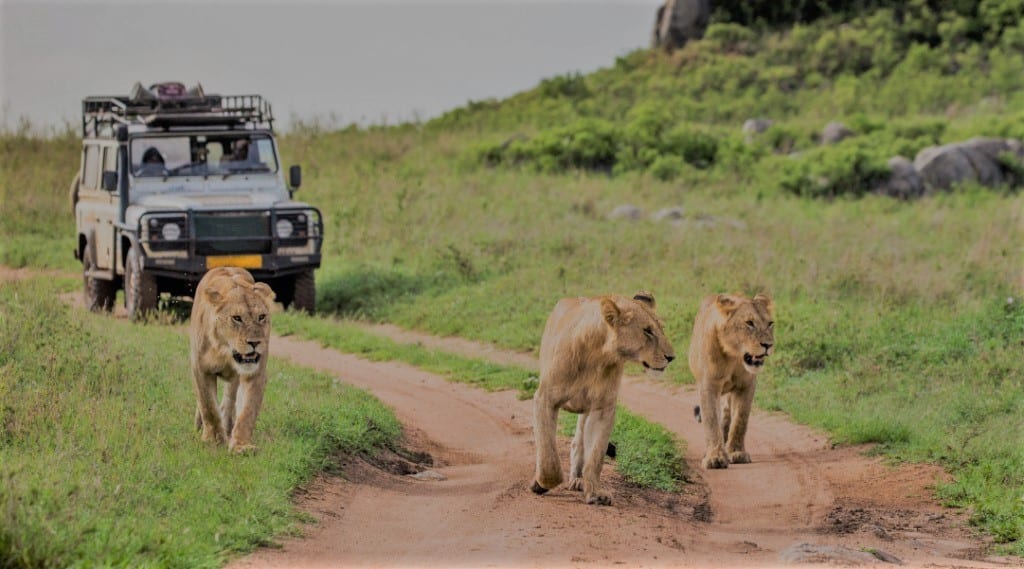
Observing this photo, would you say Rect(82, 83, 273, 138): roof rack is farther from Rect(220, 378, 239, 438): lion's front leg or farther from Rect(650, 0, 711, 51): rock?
Rect(650, 0, 711, 51): rock

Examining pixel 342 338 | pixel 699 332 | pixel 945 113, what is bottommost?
pixel 342 338

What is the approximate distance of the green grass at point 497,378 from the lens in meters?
9.30

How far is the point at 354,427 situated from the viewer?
9625 millimetres

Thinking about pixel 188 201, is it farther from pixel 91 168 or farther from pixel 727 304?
pixel 727 304

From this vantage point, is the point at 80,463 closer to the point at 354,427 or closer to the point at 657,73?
the point at 354,427

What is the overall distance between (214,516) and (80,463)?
3.09ft

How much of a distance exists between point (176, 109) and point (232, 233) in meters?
1.79

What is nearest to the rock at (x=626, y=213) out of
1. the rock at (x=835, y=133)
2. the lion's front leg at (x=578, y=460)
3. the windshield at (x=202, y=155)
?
the windshield at (x=202, y=155)

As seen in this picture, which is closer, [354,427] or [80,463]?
[80,463]

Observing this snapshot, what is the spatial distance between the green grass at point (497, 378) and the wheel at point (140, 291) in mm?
1407

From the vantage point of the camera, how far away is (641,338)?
24.9 ft

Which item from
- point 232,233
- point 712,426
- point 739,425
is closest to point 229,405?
point 712,426

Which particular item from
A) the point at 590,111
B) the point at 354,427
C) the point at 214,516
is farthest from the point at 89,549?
the point at 590,111

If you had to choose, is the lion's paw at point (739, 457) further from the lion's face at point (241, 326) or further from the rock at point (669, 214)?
the rock at point (669, 214)
